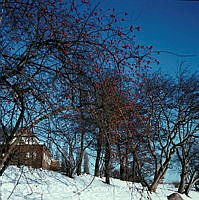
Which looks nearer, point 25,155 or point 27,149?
point 27,149

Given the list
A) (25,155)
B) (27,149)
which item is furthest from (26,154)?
(25,155)

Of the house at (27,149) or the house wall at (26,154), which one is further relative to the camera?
the house wall at (26,154)

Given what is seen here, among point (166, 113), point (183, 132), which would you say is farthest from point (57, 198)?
point (183, 132)

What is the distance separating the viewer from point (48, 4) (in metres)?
2.76

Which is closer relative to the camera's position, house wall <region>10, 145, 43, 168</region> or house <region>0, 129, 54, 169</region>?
house <region>0, 129, 54, 169</region>

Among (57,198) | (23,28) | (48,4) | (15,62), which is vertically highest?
(48,4)

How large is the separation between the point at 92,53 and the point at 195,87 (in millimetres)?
10552

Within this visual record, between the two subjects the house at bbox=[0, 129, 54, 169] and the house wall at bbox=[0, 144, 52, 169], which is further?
the house wall at bbox=[0, 144, 52, 169]

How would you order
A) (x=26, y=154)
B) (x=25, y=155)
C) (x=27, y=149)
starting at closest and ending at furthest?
(x=26, y=154), (x=27, y=149), (x=25, y=155)

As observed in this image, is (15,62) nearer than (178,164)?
Yes

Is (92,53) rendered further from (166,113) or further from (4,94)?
(166,113)

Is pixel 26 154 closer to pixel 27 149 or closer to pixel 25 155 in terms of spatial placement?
pixel 27 149

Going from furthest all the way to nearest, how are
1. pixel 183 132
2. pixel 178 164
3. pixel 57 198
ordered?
pixel 178 164 → pixel 183 132 → pixel 57 198

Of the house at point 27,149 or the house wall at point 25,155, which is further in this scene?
the house wall at point 25,155
